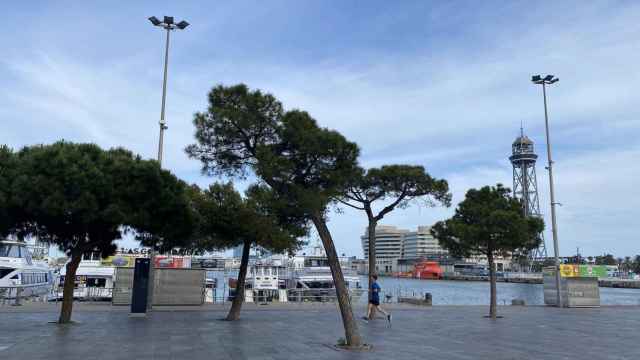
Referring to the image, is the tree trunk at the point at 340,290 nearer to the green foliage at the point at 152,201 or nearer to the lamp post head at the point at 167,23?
the green foliage at the point at 152,201

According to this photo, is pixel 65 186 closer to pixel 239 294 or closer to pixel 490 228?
pixel 239 294

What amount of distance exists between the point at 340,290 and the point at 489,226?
13521mm

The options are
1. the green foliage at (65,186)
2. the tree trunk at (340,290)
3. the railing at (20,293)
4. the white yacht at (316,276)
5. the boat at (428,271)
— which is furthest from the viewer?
the boat at (428,271)

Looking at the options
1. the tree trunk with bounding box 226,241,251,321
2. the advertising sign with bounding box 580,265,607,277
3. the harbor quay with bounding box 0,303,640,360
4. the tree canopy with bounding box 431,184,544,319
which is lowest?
the harbor quay with bounding box 0,303,640,360

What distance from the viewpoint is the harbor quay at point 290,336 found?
40.3 feet

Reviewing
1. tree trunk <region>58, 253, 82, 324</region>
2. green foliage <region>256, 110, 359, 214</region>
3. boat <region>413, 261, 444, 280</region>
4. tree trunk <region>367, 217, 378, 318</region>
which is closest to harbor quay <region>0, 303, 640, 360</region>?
tree trunk <region>58, 253, 82, 324</region>

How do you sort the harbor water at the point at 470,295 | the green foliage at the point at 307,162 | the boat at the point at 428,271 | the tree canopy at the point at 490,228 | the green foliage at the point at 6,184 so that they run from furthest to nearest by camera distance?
the boat at the point at 428,271 < the harbor water at the point at 470,295 < the tree canopy at the point at 490,228 < the green foliage at the point at 6,184 < the green foliage at the point at 307,162

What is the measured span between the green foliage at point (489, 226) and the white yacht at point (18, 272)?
26725 mm

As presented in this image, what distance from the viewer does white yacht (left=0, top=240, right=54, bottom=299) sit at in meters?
35.6

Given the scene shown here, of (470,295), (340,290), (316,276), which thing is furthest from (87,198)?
(470,295)

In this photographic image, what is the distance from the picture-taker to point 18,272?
37.0 metres

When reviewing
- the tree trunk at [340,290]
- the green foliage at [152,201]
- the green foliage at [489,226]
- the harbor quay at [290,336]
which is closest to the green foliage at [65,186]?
the green foliage at [152,201]

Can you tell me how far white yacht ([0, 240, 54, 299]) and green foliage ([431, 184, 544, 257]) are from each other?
26725mm

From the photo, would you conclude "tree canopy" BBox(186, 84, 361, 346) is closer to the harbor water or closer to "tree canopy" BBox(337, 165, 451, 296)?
"tree canopy" BBox(337, 165, 451, 296)
